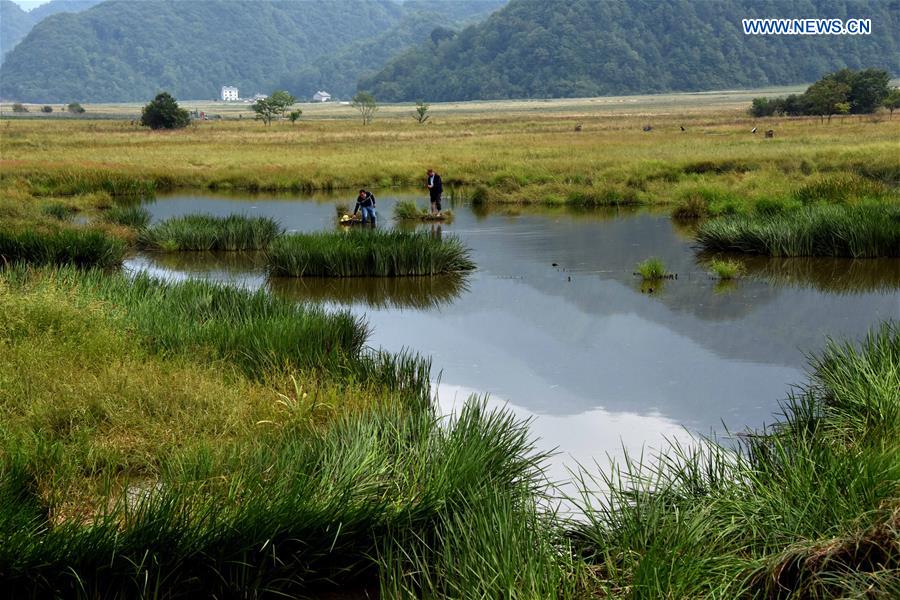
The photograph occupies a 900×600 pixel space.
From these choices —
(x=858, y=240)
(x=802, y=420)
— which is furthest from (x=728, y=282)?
(x=802, y=420)

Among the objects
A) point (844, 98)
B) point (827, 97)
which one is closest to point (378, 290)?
point (827, 97)

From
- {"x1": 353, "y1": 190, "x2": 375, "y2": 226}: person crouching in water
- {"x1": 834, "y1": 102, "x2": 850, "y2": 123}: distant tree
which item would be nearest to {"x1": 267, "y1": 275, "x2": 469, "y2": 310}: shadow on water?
{"x1": 353, "y1": 190, "x2": 375, "y2": 226}: person crouching in water

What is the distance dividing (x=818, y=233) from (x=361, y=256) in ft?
31.2

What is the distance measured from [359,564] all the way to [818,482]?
2.98 meters

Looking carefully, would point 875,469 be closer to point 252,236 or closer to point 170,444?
point 170,444

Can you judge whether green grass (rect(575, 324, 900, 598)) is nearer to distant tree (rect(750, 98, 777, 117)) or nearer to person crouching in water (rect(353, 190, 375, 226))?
person crouching in water (rect(353, 190, 375, 226))

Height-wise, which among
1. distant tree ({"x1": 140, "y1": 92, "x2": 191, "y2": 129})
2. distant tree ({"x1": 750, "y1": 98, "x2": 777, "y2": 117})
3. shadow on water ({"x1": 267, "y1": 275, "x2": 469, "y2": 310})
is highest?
distant tree ({"x1": 750, "y1": 98, "x2": 777, "y2": 117})

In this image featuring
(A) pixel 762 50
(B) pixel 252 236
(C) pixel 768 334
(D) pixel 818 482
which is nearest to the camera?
(D) pixel 818 482

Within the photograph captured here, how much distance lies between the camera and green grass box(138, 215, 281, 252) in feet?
80.3

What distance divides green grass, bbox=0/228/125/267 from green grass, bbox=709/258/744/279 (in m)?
11.5

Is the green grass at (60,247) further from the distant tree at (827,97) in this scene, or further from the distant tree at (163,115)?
the distant tree at (827,97)

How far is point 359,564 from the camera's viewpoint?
6.80 meters

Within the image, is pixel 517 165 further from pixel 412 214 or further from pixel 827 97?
pixel 827 97

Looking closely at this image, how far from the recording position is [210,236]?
80.3 ft
